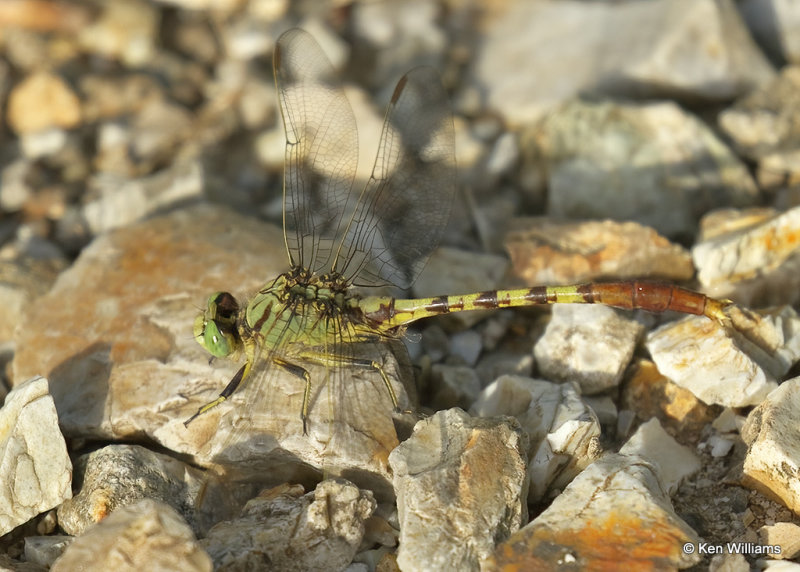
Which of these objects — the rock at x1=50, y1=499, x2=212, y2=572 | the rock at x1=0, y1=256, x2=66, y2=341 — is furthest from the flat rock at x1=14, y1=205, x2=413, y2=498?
the rock at x1=50, y1=499, x2=212, y2=572

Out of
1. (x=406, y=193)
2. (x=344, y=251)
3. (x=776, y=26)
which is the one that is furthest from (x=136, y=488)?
(x=776, y=26)

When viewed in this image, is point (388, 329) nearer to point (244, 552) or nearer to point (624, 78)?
point (244, 552)

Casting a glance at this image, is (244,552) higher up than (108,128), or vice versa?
(108,128)

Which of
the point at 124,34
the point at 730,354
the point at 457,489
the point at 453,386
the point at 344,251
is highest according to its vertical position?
the point at 124,34

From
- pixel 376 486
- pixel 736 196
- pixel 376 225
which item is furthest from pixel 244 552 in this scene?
pixel 736 196

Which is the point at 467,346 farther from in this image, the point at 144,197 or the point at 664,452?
the point at 144,197

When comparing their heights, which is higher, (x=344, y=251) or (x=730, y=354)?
(x=344, y=251)
